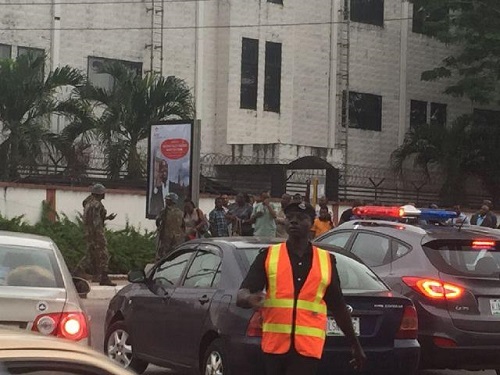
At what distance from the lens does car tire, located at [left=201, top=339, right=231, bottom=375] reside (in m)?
8.45

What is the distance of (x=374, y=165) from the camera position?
1610 inches

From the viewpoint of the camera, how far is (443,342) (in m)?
9.73

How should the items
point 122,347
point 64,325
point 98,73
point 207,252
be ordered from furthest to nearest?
point 98,73 < point 122,347 < point 207,252 < point 64,325

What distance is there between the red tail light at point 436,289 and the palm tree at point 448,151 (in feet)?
95.8

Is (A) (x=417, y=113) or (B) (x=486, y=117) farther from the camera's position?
(A) (x=417, y=113)

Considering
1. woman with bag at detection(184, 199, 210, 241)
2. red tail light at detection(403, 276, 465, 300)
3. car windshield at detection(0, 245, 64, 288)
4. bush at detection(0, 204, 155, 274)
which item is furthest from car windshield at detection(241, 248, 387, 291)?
bush at detection(0, 204, 155, 274)

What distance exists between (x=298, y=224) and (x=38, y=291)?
2118 millimetres

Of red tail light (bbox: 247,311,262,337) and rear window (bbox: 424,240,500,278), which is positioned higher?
rear window (bbox: 424,240,500,278)

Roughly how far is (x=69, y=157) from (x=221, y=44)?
975cm

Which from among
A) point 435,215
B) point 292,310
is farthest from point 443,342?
point 292,310

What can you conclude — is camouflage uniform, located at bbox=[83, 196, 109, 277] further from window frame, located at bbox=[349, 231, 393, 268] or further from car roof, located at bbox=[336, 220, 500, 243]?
window frame, located at bbox=[349, 231, 393, 268]

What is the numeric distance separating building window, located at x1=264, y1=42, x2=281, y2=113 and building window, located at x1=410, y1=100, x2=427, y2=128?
679 centimetres

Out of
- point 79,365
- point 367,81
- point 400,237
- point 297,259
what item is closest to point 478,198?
point 367,81

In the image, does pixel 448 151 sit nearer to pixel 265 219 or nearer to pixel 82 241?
pixel 265 219
